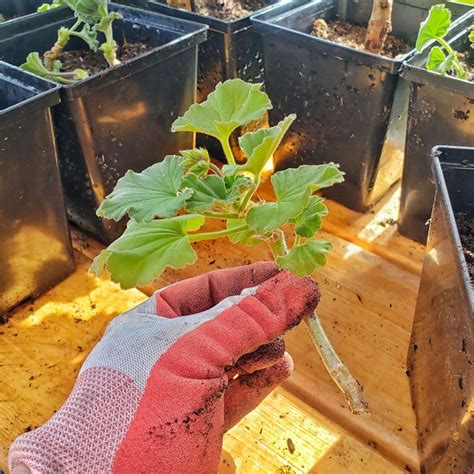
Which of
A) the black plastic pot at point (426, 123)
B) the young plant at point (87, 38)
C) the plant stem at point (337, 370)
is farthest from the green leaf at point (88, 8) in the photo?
the plant stem at point (337, 370)

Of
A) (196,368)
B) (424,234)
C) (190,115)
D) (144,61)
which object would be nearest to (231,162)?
(190,115)

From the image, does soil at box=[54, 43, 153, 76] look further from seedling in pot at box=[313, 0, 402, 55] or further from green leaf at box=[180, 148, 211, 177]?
green leaf at box=[180, 148, 211, 177]

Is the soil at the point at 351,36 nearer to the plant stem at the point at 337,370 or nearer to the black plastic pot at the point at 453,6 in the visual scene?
the black plastic pot at the point at 453,6

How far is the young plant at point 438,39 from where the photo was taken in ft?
2.64

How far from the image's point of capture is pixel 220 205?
55 centimetres

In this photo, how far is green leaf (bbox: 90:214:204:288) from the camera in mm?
525

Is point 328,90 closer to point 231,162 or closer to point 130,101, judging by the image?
point 130,101

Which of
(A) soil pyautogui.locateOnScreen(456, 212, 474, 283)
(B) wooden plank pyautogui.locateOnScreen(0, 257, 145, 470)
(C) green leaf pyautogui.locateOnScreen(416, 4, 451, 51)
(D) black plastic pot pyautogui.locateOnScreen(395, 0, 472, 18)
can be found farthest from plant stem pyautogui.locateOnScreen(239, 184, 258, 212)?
(D) black plastic pot pyautogui.locateOnScreen(395, 0, 472, 18)

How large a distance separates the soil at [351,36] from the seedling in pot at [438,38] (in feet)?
0.60

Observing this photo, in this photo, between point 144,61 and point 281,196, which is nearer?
point 281,196

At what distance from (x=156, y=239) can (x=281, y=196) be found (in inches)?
5.2

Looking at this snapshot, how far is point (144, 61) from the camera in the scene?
0.86 metres

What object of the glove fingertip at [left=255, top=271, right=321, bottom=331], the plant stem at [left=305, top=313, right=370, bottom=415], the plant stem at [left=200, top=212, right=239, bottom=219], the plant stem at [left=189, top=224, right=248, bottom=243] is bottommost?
the plant stem at [left=305, top=313, right=370, bottom=415]

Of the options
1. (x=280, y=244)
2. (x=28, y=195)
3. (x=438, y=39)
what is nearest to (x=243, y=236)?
(x=280, y=244)
